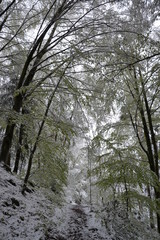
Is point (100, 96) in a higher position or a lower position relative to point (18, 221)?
higher

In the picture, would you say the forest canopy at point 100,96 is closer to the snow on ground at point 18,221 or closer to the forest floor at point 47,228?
the forest floor at point 47,228

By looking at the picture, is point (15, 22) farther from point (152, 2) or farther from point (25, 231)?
point (25, 231)

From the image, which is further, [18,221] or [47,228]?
[47,228]

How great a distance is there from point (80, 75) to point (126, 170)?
22.8 ft

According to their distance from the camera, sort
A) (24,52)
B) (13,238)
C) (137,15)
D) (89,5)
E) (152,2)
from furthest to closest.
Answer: (24,52) < (89,5) < (137,15) < (152,2) < (13,238)

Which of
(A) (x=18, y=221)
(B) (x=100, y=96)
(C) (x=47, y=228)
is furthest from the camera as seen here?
(B) (x=100, y=96)

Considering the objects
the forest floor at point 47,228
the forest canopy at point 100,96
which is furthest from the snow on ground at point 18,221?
the forest canopy at point 100,96

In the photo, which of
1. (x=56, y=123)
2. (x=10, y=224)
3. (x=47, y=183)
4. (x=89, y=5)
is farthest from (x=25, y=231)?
(x=89, y=5)

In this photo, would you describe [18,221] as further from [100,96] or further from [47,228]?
[100,96]

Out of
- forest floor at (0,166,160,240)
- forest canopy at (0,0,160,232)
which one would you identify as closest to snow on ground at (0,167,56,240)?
forest floor at (0,166,160,240)

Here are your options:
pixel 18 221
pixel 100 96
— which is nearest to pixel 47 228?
pixel 18 221

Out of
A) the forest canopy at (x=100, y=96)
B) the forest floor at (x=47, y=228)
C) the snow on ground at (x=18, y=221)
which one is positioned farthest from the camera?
the forest canopy at (x=100, y=96)

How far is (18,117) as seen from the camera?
11.0 ft

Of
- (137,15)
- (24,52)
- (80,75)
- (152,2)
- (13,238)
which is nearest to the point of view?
(13,238)
